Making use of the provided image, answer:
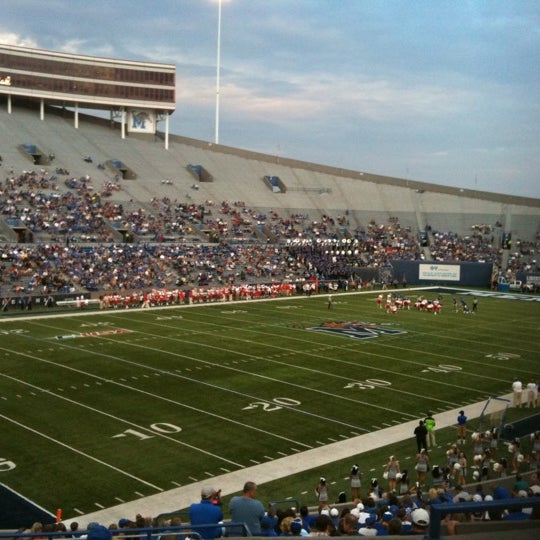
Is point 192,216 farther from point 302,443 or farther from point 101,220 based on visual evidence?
point 302,443

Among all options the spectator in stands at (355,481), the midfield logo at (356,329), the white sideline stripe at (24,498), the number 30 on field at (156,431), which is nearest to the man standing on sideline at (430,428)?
the spectator in stands at (355,481)

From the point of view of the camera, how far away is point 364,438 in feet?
51.6

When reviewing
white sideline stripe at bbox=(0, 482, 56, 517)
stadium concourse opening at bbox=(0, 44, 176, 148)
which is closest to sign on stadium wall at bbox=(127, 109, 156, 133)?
stadium concourse opening at bbox=(0, 44, 176, 148)

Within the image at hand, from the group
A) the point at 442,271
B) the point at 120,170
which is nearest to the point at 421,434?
the point at 442,271

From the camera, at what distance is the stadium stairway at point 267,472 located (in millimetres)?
11547

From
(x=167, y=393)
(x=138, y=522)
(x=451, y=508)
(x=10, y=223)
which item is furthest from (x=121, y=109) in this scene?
(x=451, y=508)

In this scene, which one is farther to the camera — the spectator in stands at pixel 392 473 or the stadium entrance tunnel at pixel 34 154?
the stadium entrance tunnel at pixel 34 154

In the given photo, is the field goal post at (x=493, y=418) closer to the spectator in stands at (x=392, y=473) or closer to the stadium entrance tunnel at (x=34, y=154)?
the spectator in stands at (x=392, y=473)

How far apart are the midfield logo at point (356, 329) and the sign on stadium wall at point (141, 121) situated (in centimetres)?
4153

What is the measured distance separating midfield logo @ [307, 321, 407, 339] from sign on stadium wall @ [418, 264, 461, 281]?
22.2 metres

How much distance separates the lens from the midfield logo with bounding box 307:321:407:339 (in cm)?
2926

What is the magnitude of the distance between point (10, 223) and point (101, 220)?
6530mm

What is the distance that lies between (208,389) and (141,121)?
52.3 metres

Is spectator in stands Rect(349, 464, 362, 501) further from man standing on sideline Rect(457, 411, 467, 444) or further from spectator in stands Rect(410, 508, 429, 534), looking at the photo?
spectator in stands Rect(410, 508, 429, 534)
